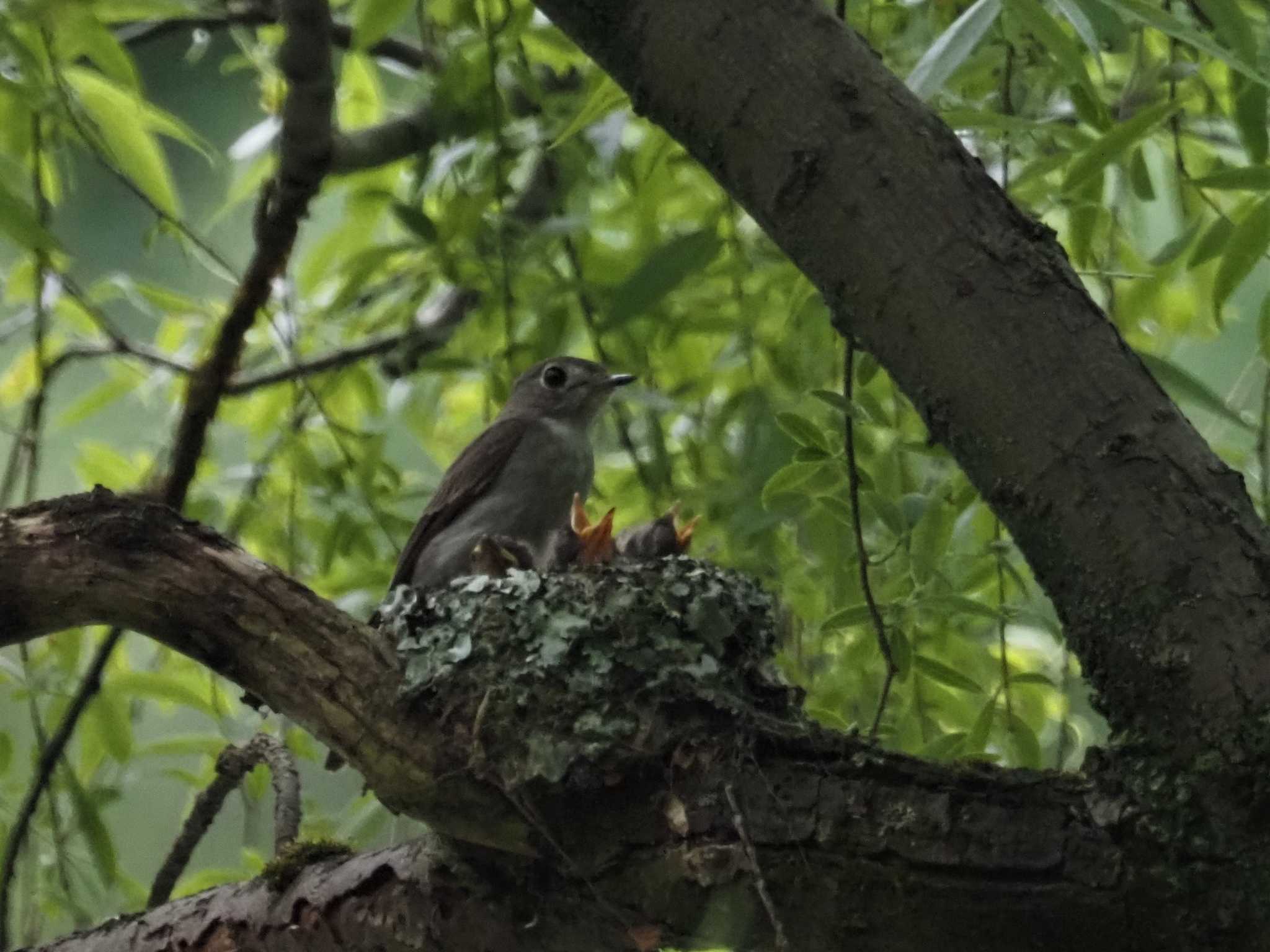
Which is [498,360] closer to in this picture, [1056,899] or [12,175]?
[12,175]

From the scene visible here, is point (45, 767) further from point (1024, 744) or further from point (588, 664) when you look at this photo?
point (1024, 744)

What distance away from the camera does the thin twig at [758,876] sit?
139 centimetres

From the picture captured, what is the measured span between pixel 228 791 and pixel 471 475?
1.13 m

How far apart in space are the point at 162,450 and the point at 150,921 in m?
1.40

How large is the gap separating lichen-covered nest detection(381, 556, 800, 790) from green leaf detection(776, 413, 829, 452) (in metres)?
0.21

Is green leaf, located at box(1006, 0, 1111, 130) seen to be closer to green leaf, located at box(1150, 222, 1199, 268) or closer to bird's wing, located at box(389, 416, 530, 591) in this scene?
green leaf, located at box(1150, 222, 1199, 268)

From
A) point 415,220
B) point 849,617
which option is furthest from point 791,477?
point 415,220

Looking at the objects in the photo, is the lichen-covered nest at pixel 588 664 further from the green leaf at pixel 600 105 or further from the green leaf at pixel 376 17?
the green leaf at pixel 376 17

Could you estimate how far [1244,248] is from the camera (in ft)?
5.62

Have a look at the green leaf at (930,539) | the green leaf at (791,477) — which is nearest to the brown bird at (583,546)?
the green leaf at (791,477)

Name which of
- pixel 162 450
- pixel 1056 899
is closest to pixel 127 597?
pixel 1056 899

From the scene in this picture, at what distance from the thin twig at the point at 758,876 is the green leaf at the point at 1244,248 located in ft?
2.76

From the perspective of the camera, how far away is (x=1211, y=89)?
212 cm

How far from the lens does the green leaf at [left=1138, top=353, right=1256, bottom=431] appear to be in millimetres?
1705
